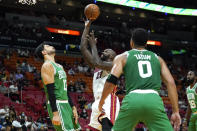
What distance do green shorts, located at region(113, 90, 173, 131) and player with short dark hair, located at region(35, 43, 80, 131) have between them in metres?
1.22

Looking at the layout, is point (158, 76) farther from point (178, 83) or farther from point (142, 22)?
point (142, 22)

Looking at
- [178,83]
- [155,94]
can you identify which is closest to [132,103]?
[155,94]

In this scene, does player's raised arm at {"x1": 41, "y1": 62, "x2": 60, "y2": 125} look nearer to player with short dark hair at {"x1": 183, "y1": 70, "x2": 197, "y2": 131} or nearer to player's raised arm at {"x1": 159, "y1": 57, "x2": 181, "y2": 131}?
player's raised arm at {"x1": 159, "y1": 57, "x2": 181, "y2": 131}

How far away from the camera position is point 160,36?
28.9 metres

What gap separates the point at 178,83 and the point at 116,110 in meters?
18.5

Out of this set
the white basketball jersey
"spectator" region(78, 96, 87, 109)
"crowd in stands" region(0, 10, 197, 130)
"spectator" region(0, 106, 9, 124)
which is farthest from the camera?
"spectator" region(78, 96, 87, 109)

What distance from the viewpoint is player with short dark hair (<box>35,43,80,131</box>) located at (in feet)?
14.8

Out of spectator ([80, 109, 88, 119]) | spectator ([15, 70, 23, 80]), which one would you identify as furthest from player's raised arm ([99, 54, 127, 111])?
spectator ([15, 70, 23, 80])

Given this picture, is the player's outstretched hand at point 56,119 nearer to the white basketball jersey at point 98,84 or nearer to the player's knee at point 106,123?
the player's knee at point 106,123

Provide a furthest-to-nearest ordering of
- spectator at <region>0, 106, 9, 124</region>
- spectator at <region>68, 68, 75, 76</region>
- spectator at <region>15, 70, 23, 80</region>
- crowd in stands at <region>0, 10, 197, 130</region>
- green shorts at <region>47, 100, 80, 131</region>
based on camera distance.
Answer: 1. spectator at <region>68, 68, 75, 76</region>
2. spectator at <region>15, 70, 23, 80</region>
3. crowd in stands at <region>0, 10, 197, 130</region>
4. spectator at <region>0, 106, 9, 124</region>
5. green shorts at <region>47, 100, 80, 131</region>

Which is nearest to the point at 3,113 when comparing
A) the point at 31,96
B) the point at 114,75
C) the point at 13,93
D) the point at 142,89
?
the point at 13,93

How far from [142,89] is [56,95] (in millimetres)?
1632

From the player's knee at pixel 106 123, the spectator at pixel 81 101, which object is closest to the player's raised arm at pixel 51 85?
the player's knee at pixel 106 123

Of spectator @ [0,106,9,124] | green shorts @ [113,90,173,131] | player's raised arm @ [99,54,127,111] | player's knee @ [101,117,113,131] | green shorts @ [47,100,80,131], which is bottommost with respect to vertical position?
spectator @ [0,106,9,124]
